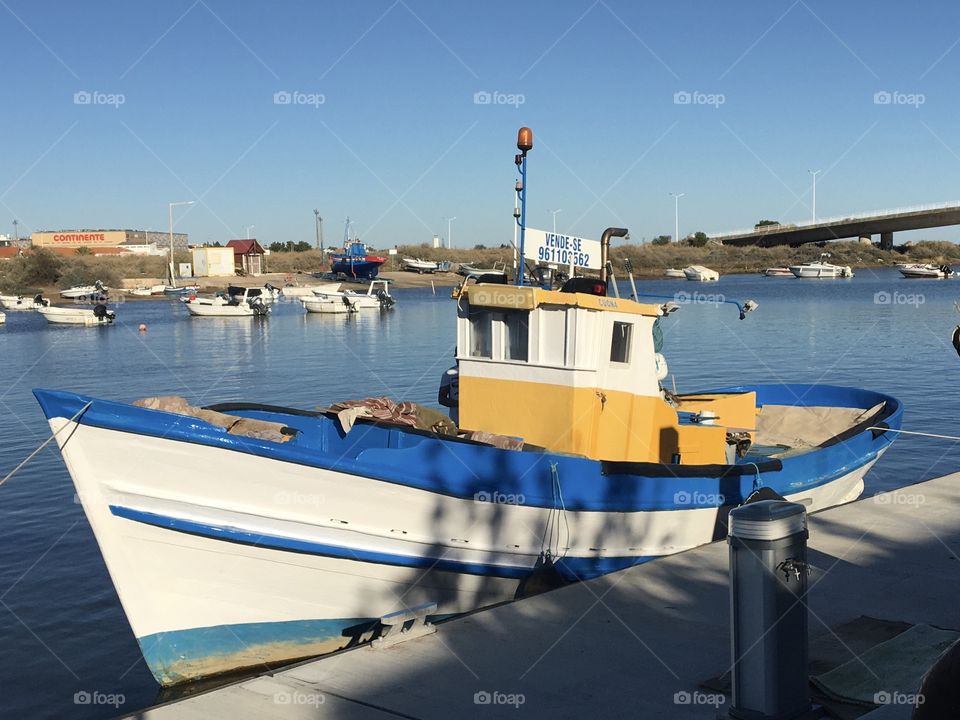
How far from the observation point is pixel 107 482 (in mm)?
7605

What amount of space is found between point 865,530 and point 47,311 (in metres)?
56.3

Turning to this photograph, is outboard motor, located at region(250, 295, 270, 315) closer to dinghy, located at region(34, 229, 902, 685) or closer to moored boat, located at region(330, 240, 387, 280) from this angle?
moored boat, located at region(330, 240, 387, 280)

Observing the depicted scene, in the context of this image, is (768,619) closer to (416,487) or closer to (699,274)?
(416,487)

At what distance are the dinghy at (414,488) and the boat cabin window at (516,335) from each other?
0.02 meters

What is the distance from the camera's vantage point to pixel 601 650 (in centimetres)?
644

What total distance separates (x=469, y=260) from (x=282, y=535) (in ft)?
320

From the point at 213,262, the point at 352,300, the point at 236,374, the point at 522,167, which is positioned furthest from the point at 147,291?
the point at 522,167

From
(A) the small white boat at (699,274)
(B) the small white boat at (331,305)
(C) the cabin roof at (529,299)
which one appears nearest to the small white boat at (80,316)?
(B) the small white boat at (331,305)

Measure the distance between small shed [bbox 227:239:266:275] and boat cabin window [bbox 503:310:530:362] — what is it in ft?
305

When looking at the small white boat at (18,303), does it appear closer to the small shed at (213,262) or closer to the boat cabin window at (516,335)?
the small shed at (213,262)

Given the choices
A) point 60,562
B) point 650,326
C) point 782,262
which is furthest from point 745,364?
point 782,262

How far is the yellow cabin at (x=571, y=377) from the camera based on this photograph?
10211 mm

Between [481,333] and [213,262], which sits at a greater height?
[481,333]

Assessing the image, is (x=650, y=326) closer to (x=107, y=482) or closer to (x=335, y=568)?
(x=335, y=568)
